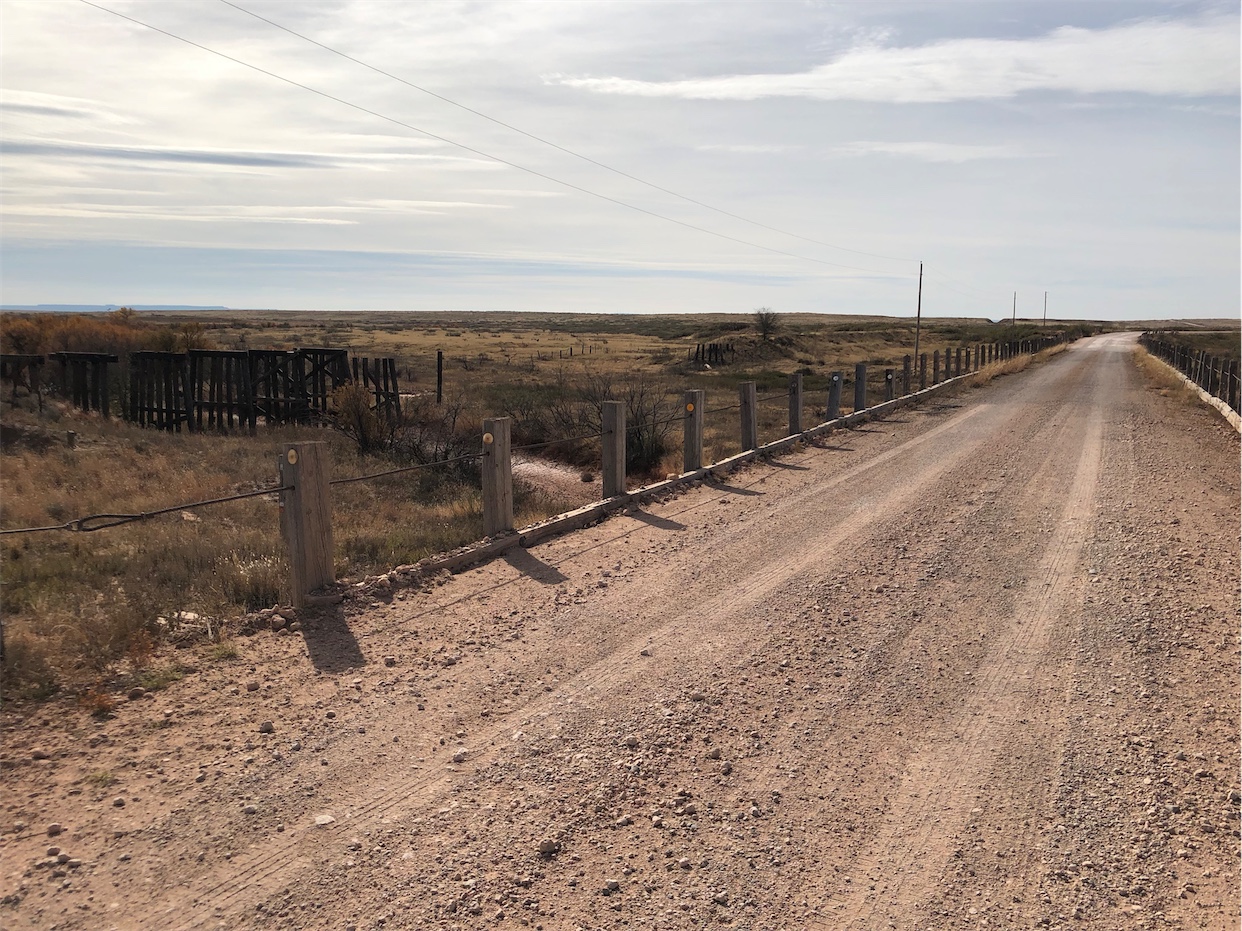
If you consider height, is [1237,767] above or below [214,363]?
below

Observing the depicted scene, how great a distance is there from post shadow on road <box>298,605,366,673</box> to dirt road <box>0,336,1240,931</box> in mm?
26

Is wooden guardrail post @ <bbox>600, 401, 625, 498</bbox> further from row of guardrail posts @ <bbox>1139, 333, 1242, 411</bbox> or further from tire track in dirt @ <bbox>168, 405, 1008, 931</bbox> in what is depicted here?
row of guardrail posts @ <bbox>1139, 333, 1242, 411</bbox>

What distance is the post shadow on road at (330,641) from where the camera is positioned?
17.8 ft

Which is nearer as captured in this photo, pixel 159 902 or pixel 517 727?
pixel 159 902

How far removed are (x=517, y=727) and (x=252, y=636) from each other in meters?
2.24

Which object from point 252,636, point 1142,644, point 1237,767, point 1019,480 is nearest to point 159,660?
point 252,636

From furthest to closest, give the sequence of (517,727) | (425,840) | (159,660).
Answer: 1. (159,660)
2. (517,727)
3. (425,840)

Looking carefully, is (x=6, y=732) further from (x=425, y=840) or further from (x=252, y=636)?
(x=425, y=840)

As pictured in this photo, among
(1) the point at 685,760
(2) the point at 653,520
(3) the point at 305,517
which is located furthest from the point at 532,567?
(1) the point at 685,760

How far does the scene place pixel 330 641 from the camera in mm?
5785

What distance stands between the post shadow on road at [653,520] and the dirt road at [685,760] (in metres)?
1.32

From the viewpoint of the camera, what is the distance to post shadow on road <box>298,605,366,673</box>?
543 cm

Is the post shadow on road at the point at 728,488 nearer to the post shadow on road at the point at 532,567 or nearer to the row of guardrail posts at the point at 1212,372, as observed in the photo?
the post shadow on road at the point at 532,567

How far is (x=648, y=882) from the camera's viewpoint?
3398mm
